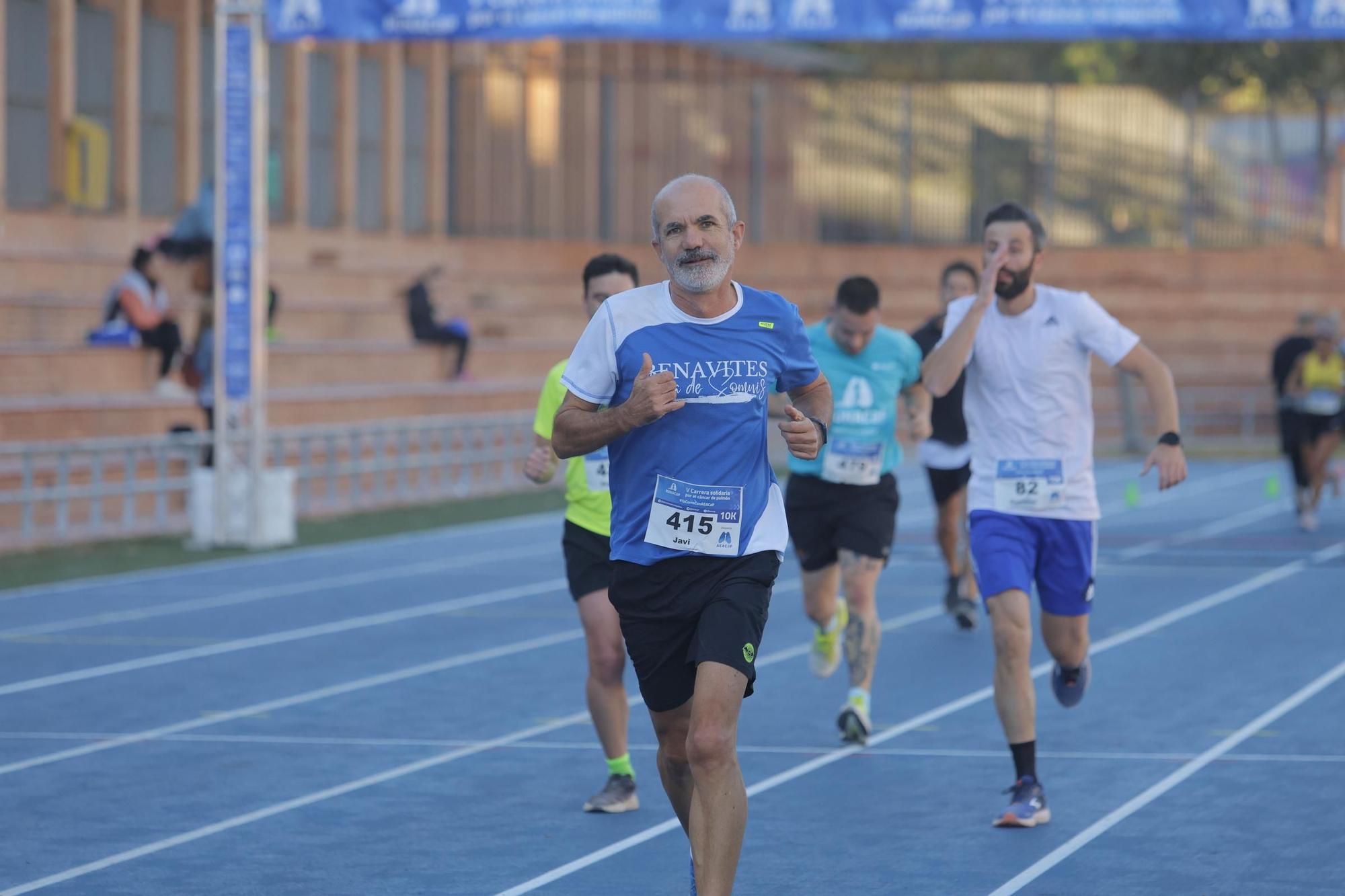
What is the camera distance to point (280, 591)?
656 inches

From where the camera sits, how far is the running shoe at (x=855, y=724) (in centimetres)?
1000

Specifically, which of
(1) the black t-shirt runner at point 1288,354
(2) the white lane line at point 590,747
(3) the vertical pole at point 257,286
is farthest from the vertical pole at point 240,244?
(1) the black t-shirt runner at point 1288,354

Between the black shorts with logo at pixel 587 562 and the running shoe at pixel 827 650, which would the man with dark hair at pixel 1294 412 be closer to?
the running shoe at pixel 827 650

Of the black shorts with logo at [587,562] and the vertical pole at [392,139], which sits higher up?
the vertical pole at [392,139]

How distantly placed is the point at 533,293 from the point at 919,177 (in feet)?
26.7

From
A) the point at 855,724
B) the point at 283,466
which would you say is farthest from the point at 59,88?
the point at 855,724

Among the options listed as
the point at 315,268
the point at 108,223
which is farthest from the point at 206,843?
the point at 315,268

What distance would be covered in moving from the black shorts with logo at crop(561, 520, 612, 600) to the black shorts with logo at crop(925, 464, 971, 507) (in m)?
5.98

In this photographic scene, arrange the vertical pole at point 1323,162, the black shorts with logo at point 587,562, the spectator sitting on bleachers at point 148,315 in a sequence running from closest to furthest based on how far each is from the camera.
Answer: the black shorts with logo at point 587,562 < the spectator sitting on bleachers at point 148,315 < the vertical pole at point 1323,162

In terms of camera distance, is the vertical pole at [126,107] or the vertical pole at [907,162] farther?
the vertical pole at [907,162]

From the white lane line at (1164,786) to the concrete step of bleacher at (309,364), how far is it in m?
13.1

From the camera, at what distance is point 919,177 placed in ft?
131

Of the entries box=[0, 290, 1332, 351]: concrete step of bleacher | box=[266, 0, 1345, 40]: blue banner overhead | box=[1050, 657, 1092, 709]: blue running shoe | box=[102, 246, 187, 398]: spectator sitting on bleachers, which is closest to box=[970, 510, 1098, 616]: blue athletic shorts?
box=[1050, 657, 1092, 709]: blue running shoe

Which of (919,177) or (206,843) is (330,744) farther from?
(919,177)
